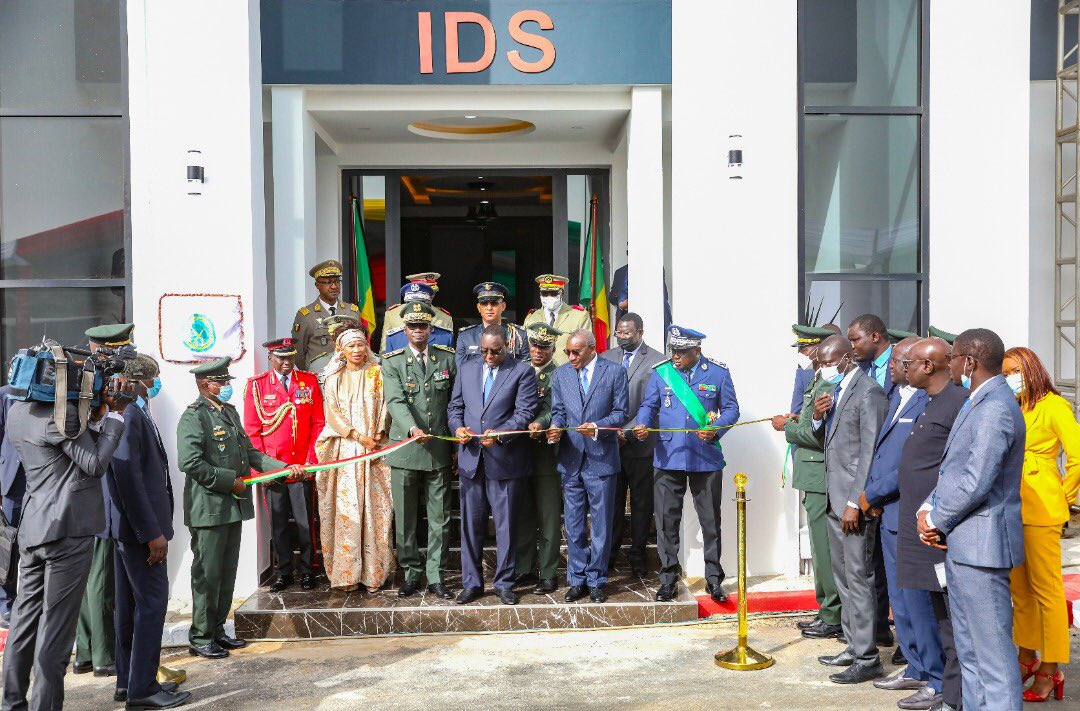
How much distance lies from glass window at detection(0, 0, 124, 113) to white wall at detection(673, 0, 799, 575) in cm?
472

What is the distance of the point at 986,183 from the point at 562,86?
3.75m

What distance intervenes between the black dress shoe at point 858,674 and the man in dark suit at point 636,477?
7.10 ft

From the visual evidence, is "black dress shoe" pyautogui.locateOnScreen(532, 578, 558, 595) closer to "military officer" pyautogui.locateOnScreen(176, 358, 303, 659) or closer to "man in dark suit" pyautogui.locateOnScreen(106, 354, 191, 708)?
"military officer" pyautogui.locateOnScreen(176, 358, 303, 659)

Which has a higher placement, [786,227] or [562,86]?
[562,86]

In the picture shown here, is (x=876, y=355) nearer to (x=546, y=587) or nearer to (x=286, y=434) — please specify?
(x=546, y=587)

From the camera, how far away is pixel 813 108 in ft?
27.9

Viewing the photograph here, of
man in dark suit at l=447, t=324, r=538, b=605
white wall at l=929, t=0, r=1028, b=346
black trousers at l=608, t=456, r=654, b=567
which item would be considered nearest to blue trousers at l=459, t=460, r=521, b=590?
man in dark suit at l=447, t=324, r=538, b=605

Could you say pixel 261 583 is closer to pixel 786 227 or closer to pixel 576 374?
pixel 576 374

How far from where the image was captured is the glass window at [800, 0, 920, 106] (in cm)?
854

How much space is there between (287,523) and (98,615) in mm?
1651

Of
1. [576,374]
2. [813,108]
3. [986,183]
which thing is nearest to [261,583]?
[576,374]

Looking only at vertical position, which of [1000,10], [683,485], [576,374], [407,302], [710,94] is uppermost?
[1000,10]

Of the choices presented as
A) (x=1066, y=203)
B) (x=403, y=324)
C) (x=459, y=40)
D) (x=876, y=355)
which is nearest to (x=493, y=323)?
(x=403, y=324)

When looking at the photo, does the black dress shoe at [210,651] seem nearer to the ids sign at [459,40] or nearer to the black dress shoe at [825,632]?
the black dress shoe at [825,632]
